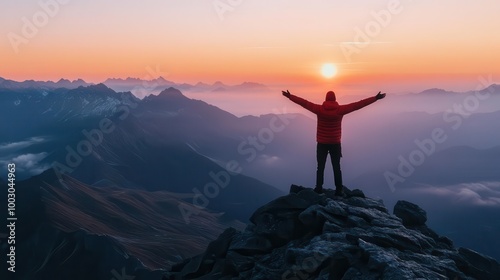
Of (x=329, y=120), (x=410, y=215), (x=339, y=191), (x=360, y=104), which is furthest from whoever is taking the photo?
(x=410, y=215)

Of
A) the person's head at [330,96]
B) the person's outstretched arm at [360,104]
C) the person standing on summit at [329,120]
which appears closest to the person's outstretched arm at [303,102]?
the person standing on summit at [329,120]

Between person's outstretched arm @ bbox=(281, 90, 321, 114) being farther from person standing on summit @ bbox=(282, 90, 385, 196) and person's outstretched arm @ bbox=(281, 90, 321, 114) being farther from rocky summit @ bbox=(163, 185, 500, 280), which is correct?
rocky summit @ bbox=(163, 185, 500, 280)

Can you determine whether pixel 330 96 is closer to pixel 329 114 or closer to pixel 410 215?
pixel 329 114

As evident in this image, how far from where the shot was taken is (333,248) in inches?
854

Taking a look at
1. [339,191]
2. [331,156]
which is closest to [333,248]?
[331,156]

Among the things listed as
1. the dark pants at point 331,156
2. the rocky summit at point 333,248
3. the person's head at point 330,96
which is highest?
the person's head at point 330,96

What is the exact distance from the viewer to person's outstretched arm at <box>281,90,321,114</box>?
26237 mm

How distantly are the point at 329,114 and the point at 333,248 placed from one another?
7.82 meters

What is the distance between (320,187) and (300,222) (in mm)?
3538

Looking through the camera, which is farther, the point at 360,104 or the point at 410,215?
the point at 410,215

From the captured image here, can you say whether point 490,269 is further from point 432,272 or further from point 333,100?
point 333,100

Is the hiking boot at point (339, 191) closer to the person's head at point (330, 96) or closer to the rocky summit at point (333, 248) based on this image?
the rocky summit at point (333, 248)

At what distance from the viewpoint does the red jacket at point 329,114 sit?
25750 millimetres

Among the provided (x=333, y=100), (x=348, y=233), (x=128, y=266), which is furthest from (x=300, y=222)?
(x=128, y=266)
